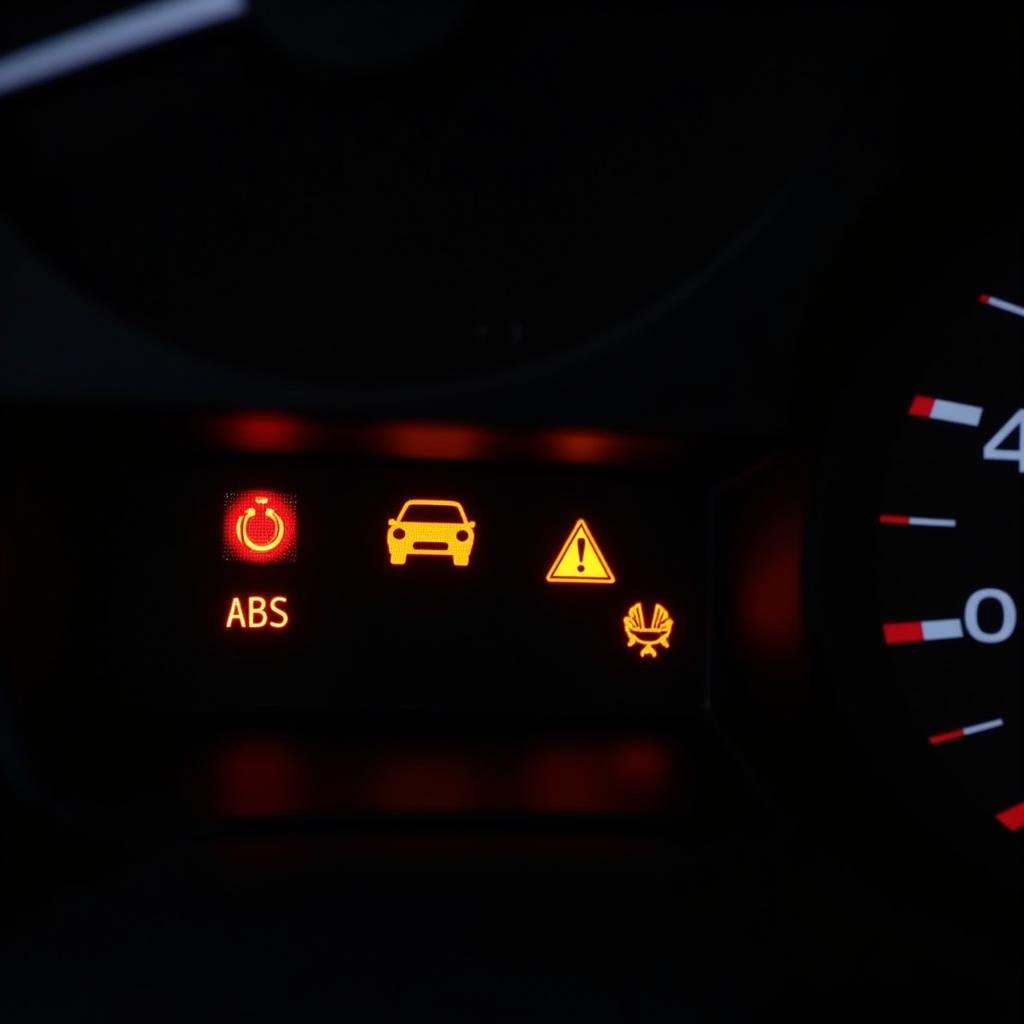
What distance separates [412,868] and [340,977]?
4.0 inches

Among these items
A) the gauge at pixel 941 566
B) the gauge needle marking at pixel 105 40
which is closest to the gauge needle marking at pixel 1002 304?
the gauge at pixel 941 566

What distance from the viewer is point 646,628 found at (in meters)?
1.07

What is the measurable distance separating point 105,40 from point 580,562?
609mm

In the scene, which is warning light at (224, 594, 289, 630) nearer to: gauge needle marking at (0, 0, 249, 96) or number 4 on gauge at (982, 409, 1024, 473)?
gauge needle marking at (0, 0, 249, 96)

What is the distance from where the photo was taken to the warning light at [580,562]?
105cm

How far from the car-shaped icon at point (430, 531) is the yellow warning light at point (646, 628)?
0.58 ft

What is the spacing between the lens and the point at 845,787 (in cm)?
85

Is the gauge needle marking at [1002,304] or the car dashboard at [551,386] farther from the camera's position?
the gauge needle marking at [1002,304]

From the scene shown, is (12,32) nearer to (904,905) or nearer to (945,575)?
(945,575)

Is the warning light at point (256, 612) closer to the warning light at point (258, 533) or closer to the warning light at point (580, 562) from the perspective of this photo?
the warning light at point (258, 533)

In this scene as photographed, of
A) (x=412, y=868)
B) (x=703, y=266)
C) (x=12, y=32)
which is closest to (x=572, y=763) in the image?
(x=412, y=868)

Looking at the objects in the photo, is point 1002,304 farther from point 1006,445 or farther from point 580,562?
point 580,562

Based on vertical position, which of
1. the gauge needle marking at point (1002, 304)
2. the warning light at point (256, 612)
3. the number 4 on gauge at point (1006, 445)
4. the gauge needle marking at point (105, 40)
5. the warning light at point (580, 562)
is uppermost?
the gauge needle marking at point (105, 40)

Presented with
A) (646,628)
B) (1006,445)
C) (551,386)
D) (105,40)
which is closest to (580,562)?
(646,628)
